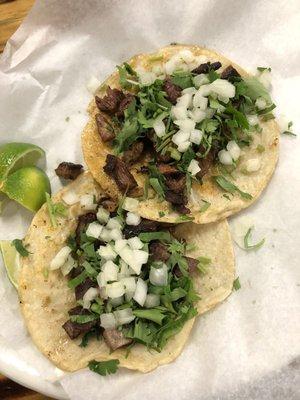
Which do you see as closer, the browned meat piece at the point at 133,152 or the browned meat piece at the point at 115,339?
the browned meat piece at the point at 115,339

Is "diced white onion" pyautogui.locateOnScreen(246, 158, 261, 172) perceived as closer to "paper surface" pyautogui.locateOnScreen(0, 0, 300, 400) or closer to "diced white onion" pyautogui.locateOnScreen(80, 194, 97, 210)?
"paper surface" pyautogui.locateOnScreen(0, 0, 300, 400)

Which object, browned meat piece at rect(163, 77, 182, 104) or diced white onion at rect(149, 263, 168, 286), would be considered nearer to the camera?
diced white onion at rect(149, 263, 168, 286)

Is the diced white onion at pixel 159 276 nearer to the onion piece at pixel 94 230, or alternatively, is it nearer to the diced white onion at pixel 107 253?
the diced white onion at pixel 107 253

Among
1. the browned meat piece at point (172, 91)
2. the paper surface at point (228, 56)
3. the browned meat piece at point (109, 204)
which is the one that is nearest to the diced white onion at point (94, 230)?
the browned meat piece at point (109, 204)

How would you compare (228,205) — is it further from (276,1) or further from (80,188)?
(276,1)

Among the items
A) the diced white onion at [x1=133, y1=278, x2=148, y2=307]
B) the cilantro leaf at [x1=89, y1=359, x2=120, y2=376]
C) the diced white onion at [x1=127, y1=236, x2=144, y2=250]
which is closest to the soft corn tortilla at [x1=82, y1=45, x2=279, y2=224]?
the diced white onion at [x1=127, y1=236, x2=144, y2=250]

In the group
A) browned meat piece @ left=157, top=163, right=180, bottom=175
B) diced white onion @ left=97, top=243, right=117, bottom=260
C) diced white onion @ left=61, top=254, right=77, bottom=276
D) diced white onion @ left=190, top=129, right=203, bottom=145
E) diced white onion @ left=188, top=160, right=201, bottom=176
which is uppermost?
diced white onion @ left=190, top=129, right=203, bottom=145

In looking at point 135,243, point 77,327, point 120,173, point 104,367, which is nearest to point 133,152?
point 120,173

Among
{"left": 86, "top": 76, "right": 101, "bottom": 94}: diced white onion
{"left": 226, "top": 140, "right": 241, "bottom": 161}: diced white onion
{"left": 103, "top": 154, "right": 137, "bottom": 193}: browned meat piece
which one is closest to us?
{"left": 103, "top": 154, "right": 137, "bottom": 193}: browned meat piece
